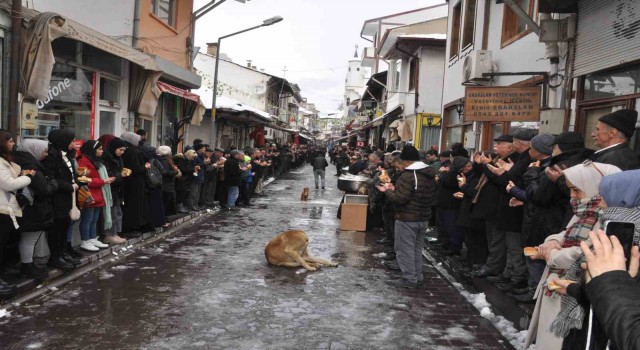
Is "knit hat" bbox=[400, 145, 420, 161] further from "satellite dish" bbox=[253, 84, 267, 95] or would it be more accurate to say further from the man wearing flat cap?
"satellite dish" bbox=[253, 84, 267, 95]

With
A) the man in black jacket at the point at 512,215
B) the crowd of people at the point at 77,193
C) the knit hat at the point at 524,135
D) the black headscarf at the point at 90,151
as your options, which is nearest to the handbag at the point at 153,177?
the crowd of people at the point at 77,193

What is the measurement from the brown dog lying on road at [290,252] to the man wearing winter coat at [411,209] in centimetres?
143

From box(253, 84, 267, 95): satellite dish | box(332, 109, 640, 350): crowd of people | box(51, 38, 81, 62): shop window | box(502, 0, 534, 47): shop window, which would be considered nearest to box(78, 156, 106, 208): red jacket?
box(51, 38, 81, 62): shop window

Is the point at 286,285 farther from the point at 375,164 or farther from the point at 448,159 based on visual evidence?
the point at 375,164

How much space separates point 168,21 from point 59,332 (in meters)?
12.2

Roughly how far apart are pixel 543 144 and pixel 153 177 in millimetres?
6684

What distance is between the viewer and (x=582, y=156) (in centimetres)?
534

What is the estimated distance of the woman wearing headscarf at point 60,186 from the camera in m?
6.64

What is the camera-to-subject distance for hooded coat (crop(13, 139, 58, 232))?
6.06m

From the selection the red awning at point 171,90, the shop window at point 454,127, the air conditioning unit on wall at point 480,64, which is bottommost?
the shop window at point 454,127

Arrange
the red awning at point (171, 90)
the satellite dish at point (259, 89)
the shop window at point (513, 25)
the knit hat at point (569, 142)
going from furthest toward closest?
the satellite dish at point (259, 89)
the red awning at point (171, 90)
the shop window at point (513, 25)
the knit hat at point (569, 142)

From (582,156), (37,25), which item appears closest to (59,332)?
(37,25)

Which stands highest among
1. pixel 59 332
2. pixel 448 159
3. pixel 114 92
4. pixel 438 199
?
pixel 114 92

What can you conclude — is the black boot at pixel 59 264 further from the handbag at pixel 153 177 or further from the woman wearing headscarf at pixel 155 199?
the woman wearing headscarf at pixel 155 199
